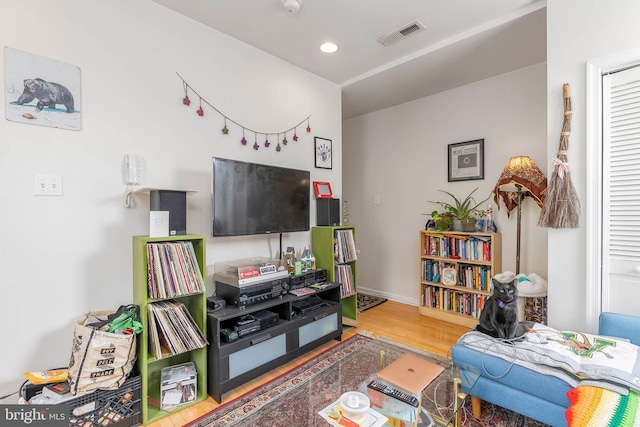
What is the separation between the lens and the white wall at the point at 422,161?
9.23 ft

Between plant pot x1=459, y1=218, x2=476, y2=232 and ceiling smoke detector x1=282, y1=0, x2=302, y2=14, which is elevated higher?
ceiling smoke detector x1=282, y1=0, x2=302, y2=14

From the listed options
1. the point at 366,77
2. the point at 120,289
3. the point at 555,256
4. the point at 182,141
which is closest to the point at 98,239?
the point at 120,289

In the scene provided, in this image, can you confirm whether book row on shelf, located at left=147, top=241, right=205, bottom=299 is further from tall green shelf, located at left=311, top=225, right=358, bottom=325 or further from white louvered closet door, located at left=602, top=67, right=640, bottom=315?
white louvered closet door, located at left=602, top=67, right=640, bottom=315

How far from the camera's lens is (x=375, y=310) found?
134 inches

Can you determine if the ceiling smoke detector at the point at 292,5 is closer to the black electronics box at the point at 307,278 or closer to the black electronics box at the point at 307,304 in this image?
the black electronics box at the point at 307,278

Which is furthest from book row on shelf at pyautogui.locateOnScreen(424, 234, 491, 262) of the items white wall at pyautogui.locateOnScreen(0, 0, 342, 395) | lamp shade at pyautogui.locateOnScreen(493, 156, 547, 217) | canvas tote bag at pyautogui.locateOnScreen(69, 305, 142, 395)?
canvas tote bag at pyautogui.locateOnScreen(69, 305, 142, 395)

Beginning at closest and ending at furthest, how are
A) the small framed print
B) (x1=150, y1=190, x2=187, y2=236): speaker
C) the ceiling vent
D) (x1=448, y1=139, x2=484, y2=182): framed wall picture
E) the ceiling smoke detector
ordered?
1. (x1=150, y1=190, x2=187, y2=236): speaker
2. the ceiling smoke detector
3. the ceiling vent
4. the small framed print
5. (x1=448, y1=139, x2=484, y2=182): framed wall picture

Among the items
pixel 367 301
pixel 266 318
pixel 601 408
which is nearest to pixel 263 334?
pixel 266 318

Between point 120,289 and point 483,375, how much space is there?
212 centimetres

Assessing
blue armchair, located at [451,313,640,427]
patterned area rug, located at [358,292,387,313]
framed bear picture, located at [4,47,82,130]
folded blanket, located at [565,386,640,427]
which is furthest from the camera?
patterned area rug, located at [358,292,387,313]

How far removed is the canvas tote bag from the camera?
4.60ft

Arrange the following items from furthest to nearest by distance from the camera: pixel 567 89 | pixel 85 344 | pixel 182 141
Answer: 1. pixel 182 141
2. pixel 567 89
3. pixel 85 344

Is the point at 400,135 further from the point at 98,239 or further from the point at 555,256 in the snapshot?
the point at 98,239

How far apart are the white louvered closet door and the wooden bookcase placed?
1.02 meters
